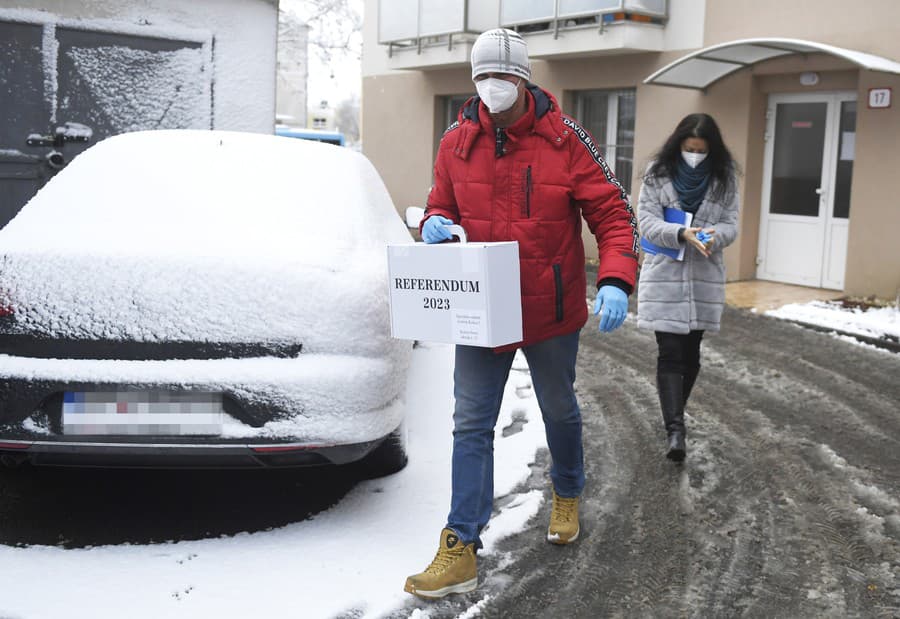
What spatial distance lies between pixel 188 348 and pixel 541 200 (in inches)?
54.2

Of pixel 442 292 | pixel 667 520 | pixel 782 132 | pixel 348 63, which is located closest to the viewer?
pixel 442 292

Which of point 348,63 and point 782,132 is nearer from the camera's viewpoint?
point 782,132

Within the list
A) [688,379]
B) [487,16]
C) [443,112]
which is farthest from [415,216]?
[443,112]

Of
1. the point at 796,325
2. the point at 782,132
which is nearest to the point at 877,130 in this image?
the point at 782,132

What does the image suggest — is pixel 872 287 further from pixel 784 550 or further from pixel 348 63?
pixel 348 63

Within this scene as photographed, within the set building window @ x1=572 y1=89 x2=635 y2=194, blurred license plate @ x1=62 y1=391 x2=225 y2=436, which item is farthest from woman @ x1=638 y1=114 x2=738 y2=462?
building window @ x1=572 y1=89 x2=635 y2=194

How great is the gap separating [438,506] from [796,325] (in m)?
6.53

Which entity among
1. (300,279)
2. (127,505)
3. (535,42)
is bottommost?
(127,505)

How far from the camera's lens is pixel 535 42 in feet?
50.0

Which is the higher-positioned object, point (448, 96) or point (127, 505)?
point (448, 96)

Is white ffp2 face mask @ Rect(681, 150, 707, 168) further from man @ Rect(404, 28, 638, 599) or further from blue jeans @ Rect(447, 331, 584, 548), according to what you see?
blue jeans @ Rect(447, 331, 584, 548)

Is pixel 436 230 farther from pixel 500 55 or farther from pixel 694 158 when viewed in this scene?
pixel 694 158

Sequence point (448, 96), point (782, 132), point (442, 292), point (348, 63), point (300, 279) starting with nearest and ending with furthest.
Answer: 1. point (442, 292)
2. point (300, 279)
3. point (782, 132)
4. point (448, 96)
5. point (348, 63)

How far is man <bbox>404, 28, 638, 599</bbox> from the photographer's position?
356cm
